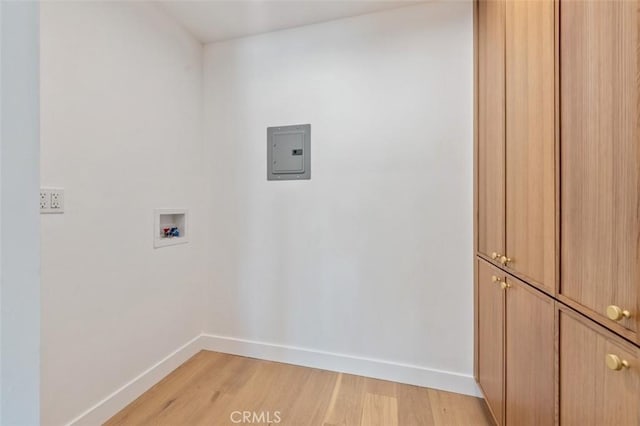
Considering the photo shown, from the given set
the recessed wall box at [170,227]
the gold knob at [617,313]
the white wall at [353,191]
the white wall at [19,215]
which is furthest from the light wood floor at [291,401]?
the white wall at [19,215]

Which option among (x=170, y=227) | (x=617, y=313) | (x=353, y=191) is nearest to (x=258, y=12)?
(x=353, y=191)

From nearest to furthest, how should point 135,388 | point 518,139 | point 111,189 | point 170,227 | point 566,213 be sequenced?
point 566,213, point 518,139, point 111,189, point 135,388, point 170,227

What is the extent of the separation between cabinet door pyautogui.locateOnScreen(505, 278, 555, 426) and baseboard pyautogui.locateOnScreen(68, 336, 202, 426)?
1929 millimetres

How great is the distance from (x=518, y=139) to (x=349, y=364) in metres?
1.64

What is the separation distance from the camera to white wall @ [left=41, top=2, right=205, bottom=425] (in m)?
1.25

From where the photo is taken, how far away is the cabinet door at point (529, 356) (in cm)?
85

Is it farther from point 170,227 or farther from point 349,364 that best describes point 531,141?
point 170,227

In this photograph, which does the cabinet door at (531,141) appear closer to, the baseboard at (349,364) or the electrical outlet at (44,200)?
the baseboard at (349,364)

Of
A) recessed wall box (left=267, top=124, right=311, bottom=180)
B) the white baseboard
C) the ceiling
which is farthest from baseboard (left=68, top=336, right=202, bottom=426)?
the ceiling

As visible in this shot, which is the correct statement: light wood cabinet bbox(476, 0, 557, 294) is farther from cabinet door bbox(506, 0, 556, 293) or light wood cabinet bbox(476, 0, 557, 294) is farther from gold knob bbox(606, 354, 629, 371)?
gold knob bbox(606, 354, 629, 371)

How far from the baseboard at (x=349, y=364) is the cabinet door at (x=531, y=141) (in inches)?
40.0

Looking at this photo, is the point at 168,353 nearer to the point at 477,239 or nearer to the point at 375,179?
→ the point at 375,179

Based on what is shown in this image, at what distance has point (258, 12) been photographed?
1851 mm

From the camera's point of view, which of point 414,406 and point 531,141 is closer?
point 531,141
